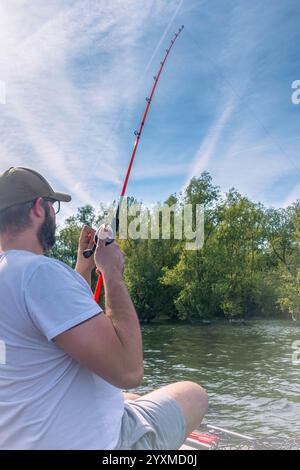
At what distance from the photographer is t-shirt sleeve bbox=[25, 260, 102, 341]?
2.07m

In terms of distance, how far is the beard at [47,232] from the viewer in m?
2.48

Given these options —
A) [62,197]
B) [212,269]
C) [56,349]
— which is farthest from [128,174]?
[212,269]

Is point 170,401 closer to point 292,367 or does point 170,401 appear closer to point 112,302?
point 112,302

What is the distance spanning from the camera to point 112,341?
2119 millimetres

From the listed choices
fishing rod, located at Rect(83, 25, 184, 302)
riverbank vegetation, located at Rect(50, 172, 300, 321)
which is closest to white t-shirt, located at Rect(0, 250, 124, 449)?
fishing rod, located at Rect(83, 25, 184, 302)

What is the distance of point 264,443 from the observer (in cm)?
500

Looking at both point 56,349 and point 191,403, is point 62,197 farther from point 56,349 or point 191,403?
point 191,403

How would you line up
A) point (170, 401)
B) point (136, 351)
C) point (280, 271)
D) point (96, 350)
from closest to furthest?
point (96, 350) < point (136, 351) < point (170, 401) < point (280, 271)

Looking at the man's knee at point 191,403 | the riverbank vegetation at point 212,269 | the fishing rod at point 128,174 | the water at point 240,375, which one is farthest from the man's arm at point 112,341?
the riverbank vegetation at point 212,269

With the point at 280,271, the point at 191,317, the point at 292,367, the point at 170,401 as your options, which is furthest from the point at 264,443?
the point at 280,271

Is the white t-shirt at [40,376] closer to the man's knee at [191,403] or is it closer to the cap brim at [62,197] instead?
the cap brim at [62,197]

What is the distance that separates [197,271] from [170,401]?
4992cm

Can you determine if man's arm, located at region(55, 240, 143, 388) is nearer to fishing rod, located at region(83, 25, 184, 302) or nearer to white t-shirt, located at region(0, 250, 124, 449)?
A: white t-shirt, located at region(0, 250, 124, 449)

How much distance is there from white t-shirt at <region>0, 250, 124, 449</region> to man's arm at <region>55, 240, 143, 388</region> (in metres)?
0.09
